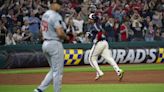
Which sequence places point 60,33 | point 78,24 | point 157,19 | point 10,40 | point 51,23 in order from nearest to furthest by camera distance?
1. point 60,33
2. point 51,23
3. point 10,40
4. point 78,24
5. point 157,19

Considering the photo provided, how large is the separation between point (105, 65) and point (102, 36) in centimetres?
775

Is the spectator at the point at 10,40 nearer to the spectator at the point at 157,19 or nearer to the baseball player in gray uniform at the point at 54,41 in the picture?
the spectator at the point at 157,19

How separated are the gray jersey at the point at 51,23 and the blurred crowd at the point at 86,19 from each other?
11.7 m

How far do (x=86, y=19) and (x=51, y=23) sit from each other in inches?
577

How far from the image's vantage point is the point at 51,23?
9352mm

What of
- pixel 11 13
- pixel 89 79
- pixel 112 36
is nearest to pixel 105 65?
pixel 112 36

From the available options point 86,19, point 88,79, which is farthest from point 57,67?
point 86,19

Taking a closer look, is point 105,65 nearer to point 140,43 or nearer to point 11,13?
point 140,43

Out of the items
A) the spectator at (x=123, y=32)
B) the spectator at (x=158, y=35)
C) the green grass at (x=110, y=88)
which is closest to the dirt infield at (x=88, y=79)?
the green grass at (x=110, y=88)

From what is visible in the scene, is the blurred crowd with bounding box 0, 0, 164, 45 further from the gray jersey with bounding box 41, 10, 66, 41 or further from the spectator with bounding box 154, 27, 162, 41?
the gray jersey with bounding box 41, 10, 66, 41

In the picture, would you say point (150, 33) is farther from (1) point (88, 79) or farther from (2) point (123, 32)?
(1) point (88, 79)

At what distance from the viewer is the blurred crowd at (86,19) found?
2198cm

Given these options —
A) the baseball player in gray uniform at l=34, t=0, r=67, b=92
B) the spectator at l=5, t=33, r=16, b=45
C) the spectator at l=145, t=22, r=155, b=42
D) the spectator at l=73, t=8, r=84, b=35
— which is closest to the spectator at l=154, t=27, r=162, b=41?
the spectator at l=145, t=22, r=155, b=42

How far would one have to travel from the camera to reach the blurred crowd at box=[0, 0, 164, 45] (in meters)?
22.0
